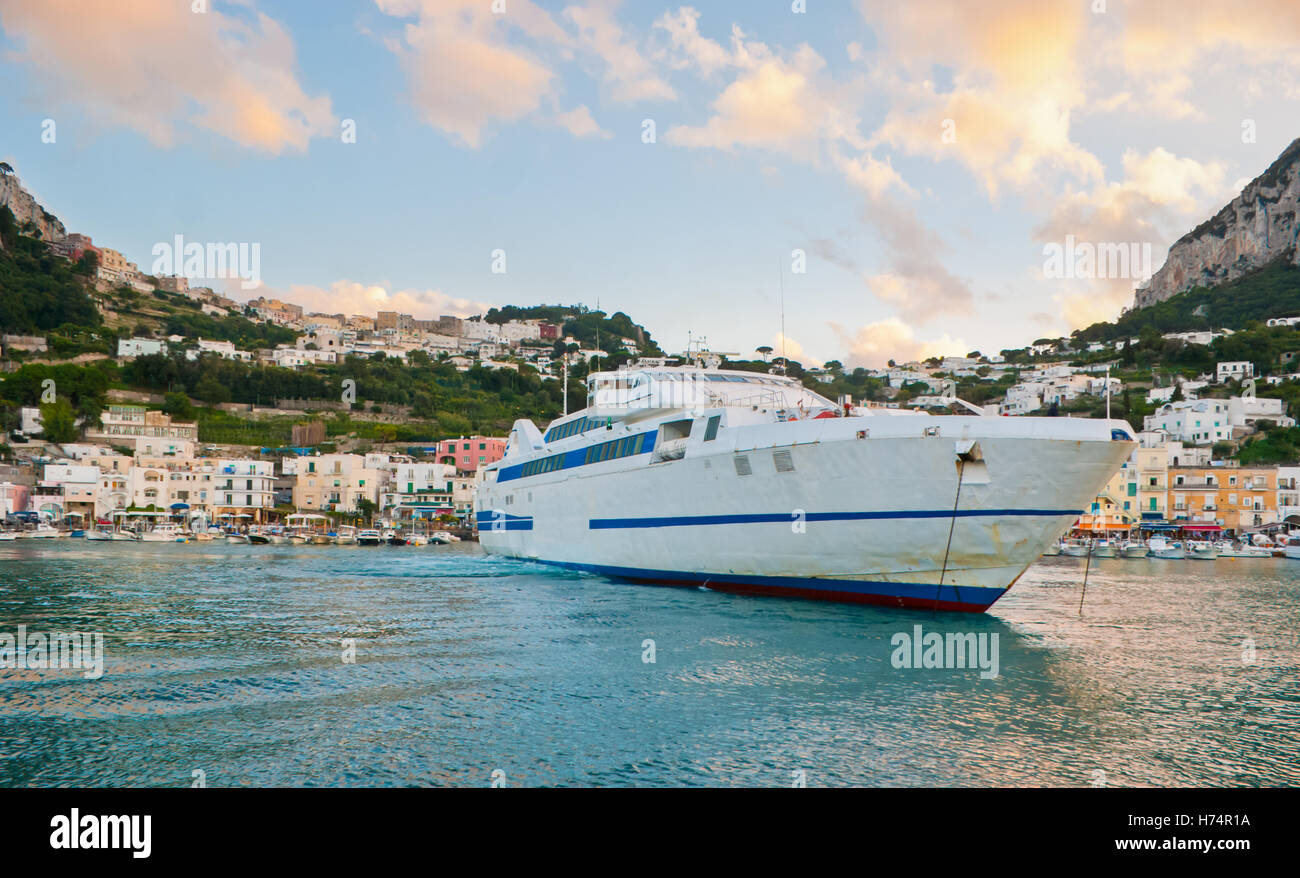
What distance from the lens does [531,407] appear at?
117 m

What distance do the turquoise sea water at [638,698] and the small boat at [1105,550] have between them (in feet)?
120

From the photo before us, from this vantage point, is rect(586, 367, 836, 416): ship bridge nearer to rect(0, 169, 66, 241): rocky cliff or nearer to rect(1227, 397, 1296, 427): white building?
rect(1227, 397, 1296, 427): white building

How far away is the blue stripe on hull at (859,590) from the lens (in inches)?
701

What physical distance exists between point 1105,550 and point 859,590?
45.4 meters

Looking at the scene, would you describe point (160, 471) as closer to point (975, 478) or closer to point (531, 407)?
point (531, 407)

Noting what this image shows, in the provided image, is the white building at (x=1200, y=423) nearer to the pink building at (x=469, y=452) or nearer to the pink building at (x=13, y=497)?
the pink building at (x=469, y=452)

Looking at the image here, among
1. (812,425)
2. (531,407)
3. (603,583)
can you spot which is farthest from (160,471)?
(812,425)

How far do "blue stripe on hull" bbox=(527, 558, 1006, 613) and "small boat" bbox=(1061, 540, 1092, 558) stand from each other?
44.1m

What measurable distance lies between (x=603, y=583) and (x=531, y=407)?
92332 millimetres

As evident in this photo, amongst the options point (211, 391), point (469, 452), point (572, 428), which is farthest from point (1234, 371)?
point (211, 391)

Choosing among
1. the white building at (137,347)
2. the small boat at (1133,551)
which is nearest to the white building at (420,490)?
the white building at (137,347)

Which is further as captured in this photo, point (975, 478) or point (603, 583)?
point (603, 583)

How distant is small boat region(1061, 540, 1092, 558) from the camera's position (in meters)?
57.7

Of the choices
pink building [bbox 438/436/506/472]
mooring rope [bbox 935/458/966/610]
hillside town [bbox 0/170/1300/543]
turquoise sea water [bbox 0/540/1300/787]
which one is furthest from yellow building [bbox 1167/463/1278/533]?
pink building [bbox 438/436/506/472]
